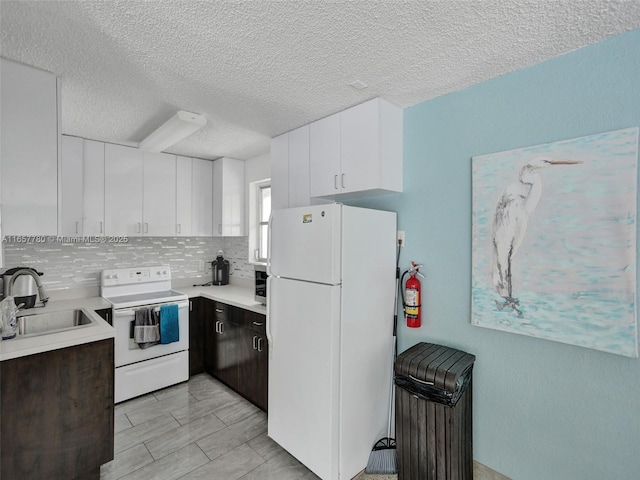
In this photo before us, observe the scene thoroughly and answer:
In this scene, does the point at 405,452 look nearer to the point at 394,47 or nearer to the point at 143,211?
the point at 394,47

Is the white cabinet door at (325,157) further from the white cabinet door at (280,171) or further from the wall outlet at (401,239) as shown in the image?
the wall outlet at (401,239)

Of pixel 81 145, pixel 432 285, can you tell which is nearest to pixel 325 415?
pixel 432 285

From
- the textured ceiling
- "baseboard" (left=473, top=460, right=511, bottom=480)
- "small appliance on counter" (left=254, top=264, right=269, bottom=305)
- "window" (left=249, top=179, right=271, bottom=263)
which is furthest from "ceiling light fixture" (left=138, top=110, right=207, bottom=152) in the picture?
"baseboard" (left=473, top=460, right=511, bottom=480)

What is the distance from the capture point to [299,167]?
263 centimetres

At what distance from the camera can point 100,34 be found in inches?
57.5

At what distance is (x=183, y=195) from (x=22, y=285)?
1641 mm

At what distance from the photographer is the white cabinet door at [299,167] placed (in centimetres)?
257

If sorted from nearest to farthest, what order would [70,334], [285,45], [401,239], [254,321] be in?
[285,45] → [70,334] → [401,239] → [254,321]

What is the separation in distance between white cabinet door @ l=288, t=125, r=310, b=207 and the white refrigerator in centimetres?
42

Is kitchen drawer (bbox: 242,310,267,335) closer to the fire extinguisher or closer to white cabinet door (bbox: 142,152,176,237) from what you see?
the fire extinguisher

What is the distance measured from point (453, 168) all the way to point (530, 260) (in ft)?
2.39

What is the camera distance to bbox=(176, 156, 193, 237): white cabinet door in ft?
11.8

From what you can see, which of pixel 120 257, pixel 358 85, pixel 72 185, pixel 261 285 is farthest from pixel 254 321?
pixel 72 185

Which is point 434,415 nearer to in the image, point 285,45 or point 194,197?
point 285,45
